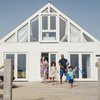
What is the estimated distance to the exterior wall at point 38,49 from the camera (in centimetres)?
2617

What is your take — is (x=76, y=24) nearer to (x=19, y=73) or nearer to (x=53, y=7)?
(x=53, y=7)

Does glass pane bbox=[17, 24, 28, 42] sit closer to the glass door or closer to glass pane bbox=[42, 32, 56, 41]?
glass pane bbox=[42, 32, 56, 41]

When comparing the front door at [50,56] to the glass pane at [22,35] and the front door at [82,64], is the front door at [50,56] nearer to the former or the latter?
the front door at [82,64]

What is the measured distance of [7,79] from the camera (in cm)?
1012

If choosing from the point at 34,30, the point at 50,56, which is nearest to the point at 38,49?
the point at 50,56

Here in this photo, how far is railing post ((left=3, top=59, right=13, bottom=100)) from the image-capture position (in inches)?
395

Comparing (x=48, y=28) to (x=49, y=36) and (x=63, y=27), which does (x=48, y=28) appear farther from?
(x=63, y=27)

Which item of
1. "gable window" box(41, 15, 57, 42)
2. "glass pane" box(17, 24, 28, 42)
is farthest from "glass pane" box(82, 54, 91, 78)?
"glass pane" box(17, 24, 28, 42)

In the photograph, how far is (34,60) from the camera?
26.2 metres

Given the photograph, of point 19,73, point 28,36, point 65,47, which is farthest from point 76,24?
point 19,73

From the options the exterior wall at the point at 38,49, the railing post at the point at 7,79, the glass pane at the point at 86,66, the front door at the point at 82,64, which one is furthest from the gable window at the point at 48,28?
the railing post at the point at 7,79

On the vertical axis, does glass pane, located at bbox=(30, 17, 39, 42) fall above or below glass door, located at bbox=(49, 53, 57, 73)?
above

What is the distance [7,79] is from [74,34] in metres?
16.9

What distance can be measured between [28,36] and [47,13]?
7.17 ft
